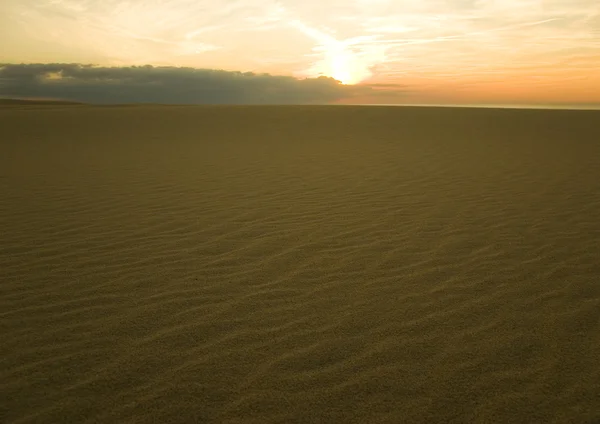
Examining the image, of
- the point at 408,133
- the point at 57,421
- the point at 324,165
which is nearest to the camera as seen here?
the point at 57,421

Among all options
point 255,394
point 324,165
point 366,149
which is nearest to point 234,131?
point 366,149

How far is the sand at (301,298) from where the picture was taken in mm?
2471

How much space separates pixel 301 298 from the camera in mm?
3635

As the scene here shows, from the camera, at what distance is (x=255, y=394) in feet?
8.21

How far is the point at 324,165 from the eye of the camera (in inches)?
418

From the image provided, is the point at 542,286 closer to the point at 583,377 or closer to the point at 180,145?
the point at 583,377

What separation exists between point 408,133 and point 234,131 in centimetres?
731

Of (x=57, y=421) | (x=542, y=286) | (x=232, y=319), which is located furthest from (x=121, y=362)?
(x=542, y=286)

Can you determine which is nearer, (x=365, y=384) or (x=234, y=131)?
(x=365, y=384)

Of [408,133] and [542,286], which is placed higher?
[408,133]

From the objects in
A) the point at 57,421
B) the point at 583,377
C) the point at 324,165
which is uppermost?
the point at 324,165

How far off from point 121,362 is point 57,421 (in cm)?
52

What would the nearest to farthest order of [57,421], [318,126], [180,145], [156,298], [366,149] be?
1. [57,421]
2. [156,298]
3. [366,149]
4. [180,145]
5. [318,126]

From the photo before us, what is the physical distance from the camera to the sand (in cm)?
247
